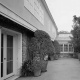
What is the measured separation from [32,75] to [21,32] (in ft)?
8.93

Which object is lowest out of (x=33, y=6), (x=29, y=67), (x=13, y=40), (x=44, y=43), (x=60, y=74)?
(x=60, y=74)

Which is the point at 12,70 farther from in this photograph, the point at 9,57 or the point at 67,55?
the point at 67,55

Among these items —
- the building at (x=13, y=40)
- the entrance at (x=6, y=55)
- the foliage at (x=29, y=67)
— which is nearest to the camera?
the building at (x=13, y=40)

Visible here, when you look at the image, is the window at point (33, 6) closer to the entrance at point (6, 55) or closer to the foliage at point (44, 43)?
the foliage at point (44, 43)

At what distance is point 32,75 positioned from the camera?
8219 millimetres

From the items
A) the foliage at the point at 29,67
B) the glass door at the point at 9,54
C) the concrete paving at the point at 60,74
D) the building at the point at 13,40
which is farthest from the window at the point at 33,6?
the concrete paving at the point at 60,74

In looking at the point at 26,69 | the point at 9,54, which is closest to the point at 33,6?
the point at 9,54

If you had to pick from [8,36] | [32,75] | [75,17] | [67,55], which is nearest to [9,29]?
[8,36]

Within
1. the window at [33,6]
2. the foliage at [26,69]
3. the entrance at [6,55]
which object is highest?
the window at [33,6]

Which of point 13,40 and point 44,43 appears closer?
point 13,40

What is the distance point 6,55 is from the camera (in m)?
6.95

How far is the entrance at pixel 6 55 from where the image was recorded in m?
6.60

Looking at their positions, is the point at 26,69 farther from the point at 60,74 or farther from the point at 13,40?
the point at 60,74

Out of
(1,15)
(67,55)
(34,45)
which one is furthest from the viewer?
(67,55)
